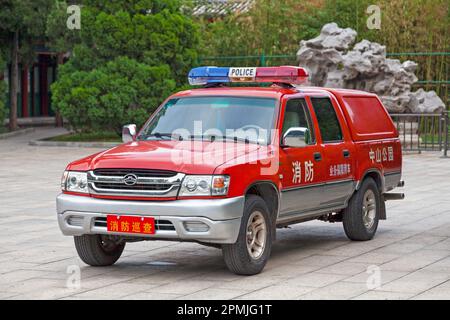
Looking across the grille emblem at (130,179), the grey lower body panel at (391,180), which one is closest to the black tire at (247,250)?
the grille emblem at (130,179)

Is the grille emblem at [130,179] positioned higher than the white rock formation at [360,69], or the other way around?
the white rock formation at [360,69]

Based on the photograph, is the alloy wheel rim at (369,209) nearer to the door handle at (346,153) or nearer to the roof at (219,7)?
the door handle at (346,153)

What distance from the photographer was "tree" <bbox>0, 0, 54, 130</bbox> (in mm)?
30828

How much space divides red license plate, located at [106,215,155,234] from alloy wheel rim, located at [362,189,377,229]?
11.6ft

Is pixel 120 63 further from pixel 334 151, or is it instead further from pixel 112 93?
pixel 334 151

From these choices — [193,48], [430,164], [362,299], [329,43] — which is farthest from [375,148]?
[193,48]

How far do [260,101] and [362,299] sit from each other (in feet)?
9.51

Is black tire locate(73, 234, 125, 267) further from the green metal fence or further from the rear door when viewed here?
the green metal fence

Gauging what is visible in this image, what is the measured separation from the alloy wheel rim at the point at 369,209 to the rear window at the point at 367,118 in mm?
665

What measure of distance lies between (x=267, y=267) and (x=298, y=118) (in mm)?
1711

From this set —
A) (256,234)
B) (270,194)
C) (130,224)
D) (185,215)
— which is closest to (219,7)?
(270,194)

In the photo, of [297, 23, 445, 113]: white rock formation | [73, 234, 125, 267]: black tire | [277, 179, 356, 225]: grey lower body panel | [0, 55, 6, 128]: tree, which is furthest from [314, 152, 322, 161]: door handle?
[0, 55, 6, 128]: tree

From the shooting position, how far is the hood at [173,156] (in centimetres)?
895

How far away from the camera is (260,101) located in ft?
33.8
